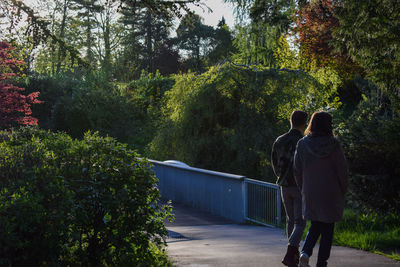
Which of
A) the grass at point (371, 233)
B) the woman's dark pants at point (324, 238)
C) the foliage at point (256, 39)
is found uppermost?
the foliage at point (256, 39)

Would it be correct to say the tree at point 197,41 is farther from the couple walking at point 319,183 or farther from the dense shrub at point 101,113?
the couple walking at point 319,183

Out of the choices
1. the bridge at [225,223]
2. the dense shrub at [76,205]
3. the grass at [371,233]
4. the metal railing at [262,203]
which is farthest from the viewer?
the metal railing at [262,203]

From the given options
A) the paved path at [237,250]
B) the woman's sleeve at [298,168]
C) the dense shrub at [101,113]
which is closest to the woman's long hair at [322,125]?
the woman's sleeve at [298,168]

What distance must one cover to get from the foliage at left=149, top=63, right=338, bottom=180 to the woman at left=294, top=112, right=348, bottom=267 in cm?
1041

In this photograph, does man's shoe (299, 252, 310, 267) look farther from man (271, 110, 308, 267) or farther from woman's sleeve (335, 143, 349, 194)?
woman's sleeve (335, 143, 349, 194)

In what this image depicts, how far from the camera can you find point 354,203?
10188 millimetres

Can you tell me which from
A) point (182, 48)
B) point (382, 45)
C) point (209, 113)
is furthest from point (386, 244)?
point (182, 48)

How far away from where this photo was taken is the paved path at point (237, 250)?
6816 millimetres

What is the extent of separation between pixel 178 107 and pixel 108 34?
32555 mm

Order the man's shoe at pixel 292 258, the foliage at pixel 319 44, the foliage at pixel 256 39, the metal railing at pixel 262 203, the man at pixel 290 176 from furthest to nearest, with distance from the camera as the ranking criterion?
the foliage at pixel 319 44 → the foliage at pixel 256 39 → the metal railing at pixel 262 203 → the man at pixel 290 176 → the man's shoe at pixel 292 258

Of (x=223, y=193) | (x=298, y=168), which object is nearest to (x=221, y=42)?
(x=223, y=193)

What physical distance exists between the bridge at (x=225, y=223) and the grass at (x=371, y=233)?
315mm

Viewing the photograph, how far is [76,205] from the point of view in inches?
228

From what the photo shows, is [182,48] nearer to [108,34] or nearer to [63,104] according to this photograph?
[108,34]
